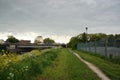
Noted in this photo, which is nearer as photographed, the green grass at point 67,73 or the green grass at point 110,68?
the green grass at point 67,73

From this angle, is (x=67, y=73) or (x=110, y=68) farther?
(x=110, y=68)

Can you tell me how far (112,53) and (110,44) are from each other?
1989mm

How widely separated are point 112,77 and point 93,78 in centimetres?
112

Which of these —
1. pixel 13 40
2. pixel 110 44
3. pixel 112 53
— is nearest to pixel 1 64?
pixel 112 53

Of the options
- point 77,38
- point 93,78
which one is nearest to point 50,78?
point 93,78

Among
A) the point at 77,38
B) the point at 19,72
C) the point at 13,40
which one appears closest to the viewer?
the point at 19,72

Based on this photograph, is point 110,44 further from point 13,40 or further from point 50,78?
point 13,40

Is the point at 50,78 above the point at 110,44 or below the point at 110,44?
below

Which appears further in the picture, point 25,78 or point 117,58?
point 117,58

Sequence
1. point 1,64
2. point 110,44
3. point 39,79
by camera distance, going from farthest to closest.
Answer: point 110,44 < point 39,79 < point 1,64

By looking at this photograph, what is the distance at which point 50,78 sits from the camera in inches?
545

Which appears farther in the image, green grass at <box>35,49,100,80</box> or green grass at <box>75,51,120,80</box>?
green grass at <box>75,51,120,80</box>

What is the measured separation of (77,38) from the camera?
14062 cm

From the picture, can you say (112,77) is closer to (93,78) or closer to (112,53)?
(93,78)
